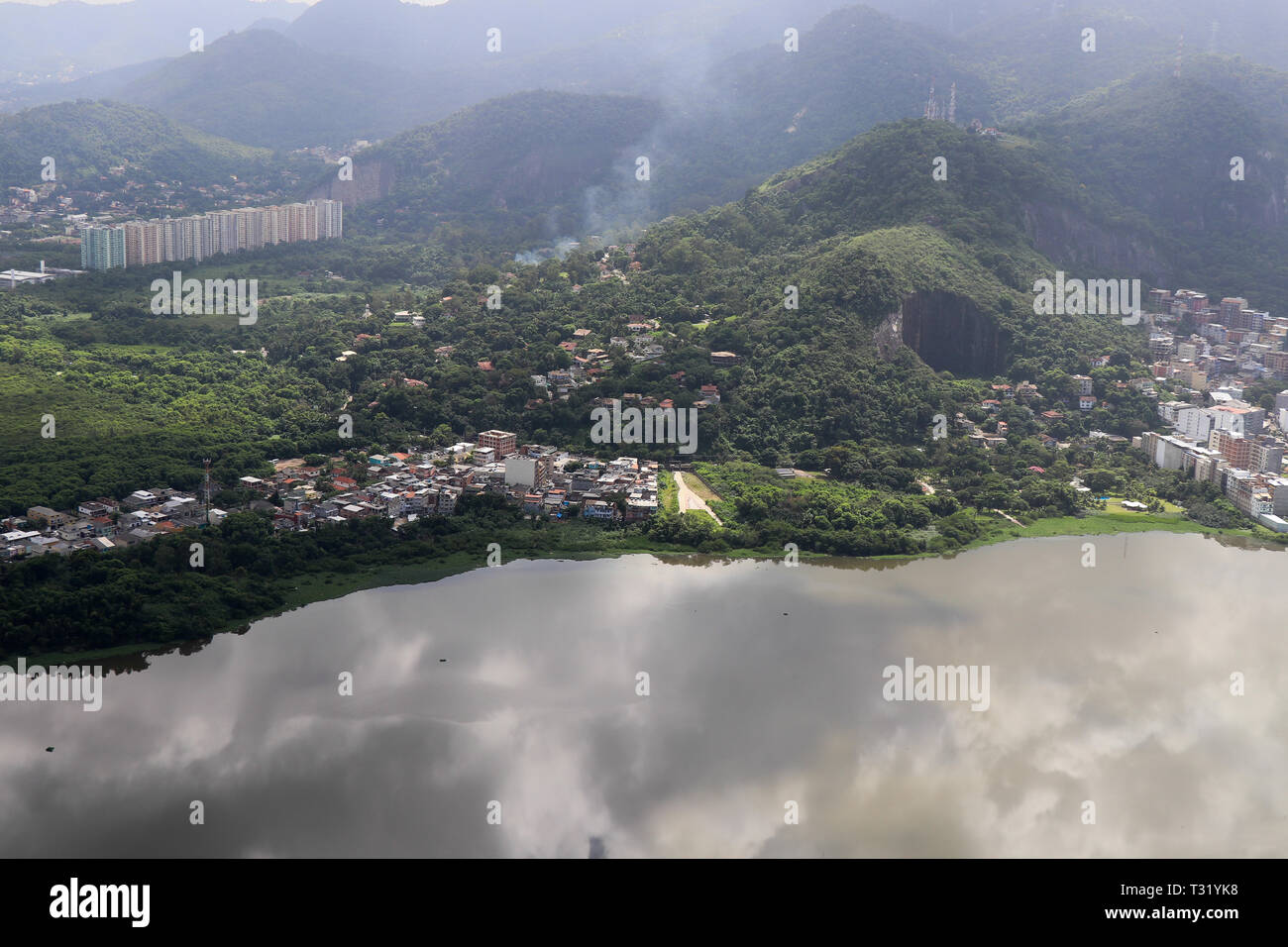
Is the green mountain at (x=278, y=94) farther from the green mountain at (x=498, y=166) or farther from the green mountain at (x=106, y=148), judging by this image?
the green mountain at (x=498, y=166)

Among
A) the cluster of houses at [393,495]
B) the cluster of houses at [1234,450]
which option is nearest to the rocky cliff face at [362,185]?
the cluster of houses at [393,495]

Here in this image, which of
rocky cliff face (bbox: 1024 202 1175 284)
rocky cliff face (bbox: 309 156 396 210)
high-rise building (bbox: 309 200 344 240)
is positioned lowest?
rocky cliff face (bbox: 1024 202 1175 284)

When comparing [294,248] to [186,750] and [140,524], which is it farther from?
[186,750]

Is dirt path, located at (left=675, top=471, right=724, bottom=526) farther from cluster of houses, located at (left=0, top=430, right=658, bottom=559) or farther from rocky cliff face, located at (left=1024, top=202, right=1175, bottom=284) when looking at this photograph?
rocky cliff face, located at (left=1024, top=202, right=1175, bottom=284)

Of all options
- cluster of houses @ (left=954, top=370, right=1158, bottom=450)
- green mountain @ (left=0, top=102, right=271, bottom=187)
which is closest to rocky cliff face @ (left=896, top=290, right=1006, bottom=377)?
cluster of houses @ (left=954, top=370, right=1158, bottom=450)

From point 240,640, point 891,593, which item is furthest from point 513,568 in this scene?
point 891,593

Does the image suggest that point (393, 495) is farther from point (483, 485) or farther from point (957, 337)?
point (957, 337)
